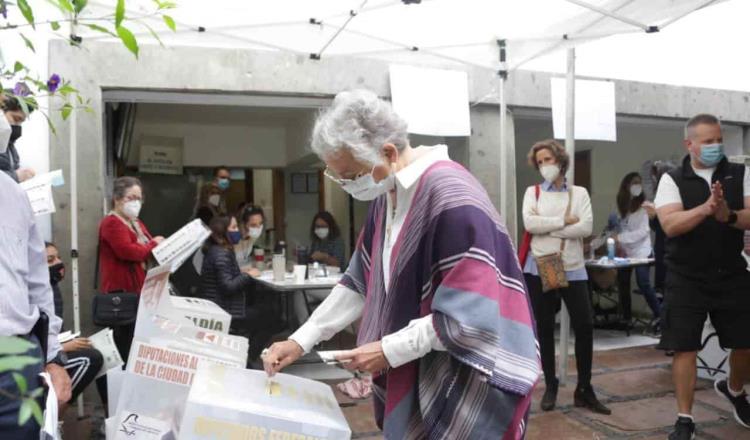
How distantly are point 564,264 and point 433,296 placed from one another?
2443mm

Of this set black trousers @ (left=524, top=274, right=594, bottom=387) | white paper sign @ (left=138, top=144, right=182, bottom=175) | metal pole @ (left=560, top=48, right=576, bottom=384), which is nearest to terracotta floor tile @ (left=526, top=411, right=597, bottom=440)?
black trousers @ (left=524, top=274, right=594, bottom=387)

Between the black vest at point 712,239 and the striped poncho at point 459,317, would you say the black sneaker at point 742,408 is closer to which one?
the black vest at point 712,239

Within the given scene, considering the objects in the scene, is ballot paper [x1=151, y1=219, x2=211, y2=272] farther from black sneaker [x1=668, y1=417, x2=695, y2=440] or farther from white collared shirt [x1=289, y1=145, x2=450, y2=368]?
black sneaker [x1=668, y1=417, x2=695, y2=440]

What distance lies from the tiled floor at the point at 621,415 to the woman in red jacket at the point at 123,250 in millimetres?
874

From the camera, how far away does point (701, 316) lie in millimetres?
2936

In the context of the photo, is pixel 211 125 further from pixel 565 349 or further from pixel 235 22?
pixel 565 349

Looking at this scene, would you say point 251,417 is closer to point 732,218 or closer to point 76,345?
point 76,345

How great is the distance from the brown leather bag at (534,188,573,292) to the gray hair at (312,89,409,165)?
2.26m

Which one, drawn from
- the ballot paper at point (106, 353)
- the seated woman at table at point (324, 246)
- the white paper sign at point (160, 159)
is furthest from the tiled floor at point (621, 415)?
the white paper sign at point (160, 159)

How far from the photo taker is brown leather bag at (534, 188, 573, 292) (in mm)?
3559

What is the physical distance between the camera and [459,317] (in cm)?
136

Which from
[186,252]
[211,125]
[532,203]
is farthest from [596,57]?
[211,125]

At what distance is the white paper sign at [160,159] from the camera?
846 cm

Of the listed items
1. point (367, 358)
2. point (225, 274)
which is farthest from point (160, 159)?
point (367, 358)
